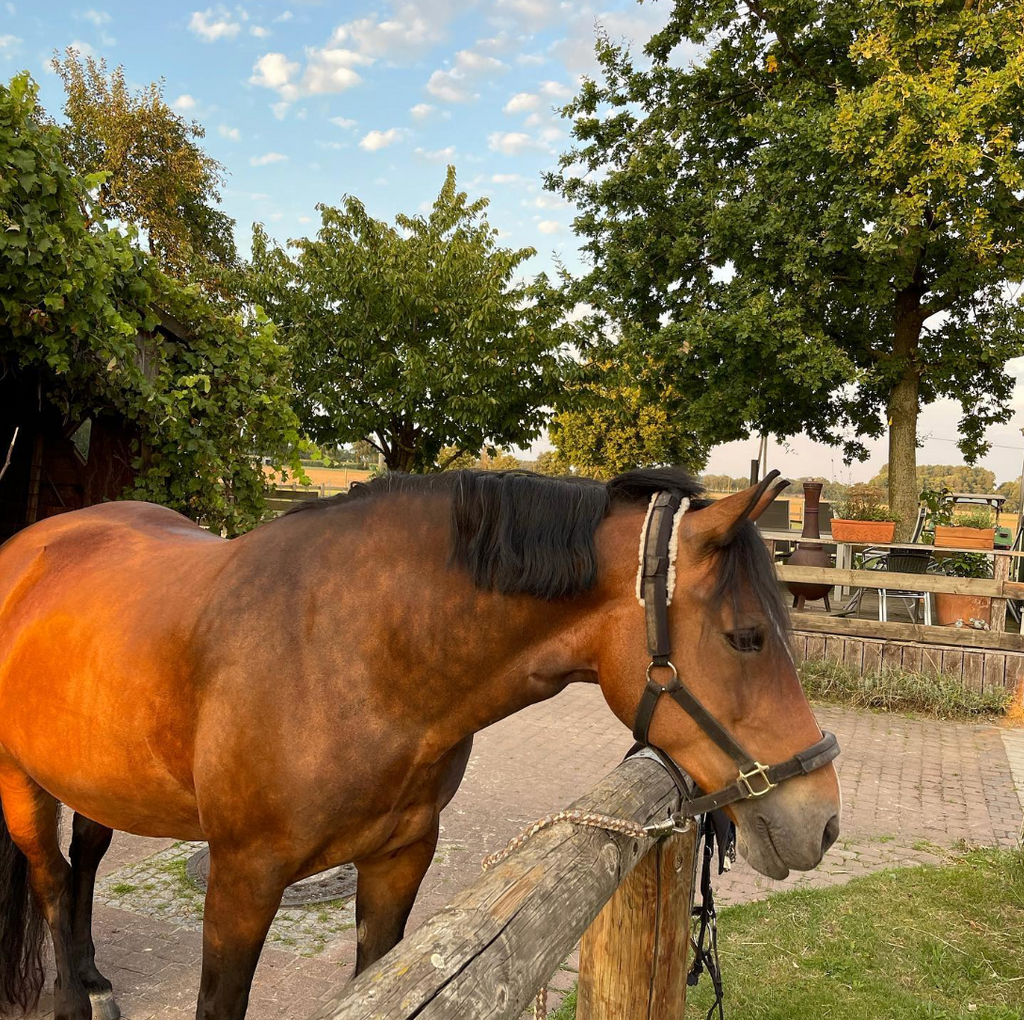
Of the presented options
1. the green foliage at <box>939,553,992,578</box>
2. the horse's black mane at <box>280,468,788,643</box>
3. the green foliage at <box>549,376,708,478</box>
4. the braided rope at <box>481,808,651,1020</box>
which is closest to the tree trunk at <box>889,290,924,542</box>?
the green foliage at <box>939,553,992,578</box>

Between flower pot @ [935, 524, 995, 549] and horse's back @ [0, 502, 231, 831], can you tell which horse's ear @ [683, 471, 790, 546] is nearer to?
horse's back @ [0, 502, 231, 831]

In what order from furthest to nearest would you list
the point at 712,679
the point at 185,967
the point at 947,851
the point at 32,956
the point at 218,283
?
1. the point at 218,283
2. the point at 947,851
3. the point at 185,967
4. the point at 32,956
5. the point at 712,679

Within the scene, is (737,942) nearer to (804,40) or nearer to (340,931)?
(340,931)

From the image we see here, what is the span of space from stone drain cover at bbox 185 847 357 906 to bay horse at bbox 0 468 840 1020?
1.89 m

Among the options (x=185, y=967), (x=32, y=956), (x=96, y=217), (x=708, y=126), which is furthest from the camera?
(x=708, y=126)

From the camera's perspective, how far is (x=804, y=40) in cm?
1513

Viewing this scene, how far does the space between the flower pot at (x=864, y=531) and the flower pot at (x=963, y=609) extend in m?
1.11

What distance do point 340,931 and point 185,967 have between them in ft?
2.23

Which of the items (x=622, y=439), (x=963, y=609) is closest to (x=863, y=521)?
(x=963, y=609)

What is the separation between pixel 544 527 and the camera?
181cm

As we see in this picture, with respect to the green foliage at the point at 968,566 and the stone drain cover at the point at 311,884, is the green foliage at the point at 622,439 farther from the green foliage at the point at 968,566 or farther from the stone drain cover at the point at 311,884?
the stone drain cover at the point at 311,884

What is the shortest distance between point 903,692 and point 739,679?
8.01 m

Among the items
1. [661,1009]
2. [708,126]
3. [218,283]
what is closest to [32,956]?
[661,1009]

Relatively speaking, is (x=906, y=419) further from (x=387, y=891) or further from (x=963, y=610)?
(x=387, y=891)
